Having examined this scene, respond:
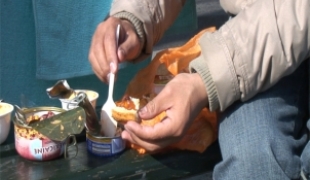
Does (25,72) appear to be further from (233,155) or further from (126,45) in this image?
(233,155)

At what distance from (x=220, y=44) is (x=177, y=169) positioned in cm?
34

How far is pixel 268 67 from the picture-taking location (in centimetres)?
144

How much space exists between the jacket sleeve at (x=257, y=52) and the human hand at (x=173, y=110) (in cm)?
3

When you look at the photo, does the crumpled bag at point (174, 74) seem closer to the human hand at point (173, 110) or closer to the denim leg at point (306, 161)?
the human hand at point (173, 110)

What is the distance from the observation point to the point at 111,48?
162cm

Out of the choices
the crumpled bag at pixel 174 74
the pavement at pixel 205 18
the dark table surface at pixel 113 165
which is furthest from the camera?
the pavement at pixel 205 18

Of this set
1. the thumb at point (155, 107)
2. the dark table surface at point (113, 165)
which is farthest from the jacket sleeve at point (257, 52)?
the dark table surface at point (113, 165)

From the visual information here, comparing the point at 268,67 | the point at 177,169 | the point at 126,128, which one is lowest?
the point at 177,169

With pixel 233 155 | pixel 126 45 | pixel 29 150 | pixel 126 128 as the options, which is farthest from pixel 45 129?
pixel 233 155

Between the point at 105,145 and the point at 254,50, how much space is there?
445 mm

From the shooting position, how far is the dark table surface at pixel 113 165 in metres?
1.54

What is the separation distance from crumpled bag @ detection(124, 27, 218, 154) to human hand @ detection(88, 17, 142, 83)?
8cm

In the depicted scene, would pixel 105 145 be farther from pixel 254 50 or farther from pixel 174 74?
pixel 254 50

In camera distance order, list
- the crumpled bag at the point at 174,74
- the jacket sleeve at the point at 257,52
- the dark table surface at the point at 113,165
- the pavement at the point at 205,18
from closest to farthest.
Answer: the jacket sleeve at the point at 257,52 < the dark table surface at the point at 113,165 < the crumpled bag at the point at 174,74 < the pavement at the point at 205,18
